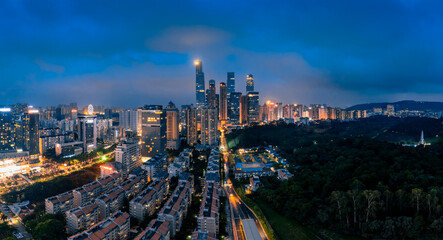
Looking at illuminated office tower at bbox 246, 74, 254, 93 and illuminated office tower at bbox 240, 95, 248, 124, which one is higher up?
illuminated office tower at bbox 246, 74, 254, 93

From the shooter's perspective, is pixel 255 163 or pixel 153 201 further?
pixel 255 163

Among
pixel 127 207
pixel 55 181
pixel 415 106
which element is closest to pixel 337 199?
pixel 127 207

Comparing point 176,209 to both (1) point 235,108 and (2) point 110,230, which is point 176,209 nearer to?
(2) point 110,230

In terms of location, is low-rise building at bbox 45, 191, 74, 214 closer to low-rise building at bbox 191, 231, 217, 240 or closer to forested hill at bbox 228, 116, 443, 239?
low-rise building at bbox 191, 231, 217, 240

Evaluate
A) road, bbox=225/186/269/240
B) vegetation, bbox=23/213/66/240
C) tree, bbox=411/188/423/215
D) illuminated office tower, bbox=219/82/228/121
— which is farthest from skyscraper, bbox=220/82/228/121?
tree, bbox=411/188/423/215

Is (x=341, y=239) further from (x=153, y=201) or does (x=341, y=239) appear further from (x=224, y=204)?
(x=153, y=201)

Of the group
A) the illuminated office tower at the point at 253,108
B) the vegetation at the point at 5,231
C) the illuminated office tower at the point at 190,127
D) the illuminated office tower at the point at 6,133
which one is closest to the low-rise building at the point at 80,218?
the vegetation at the point at 5,231
